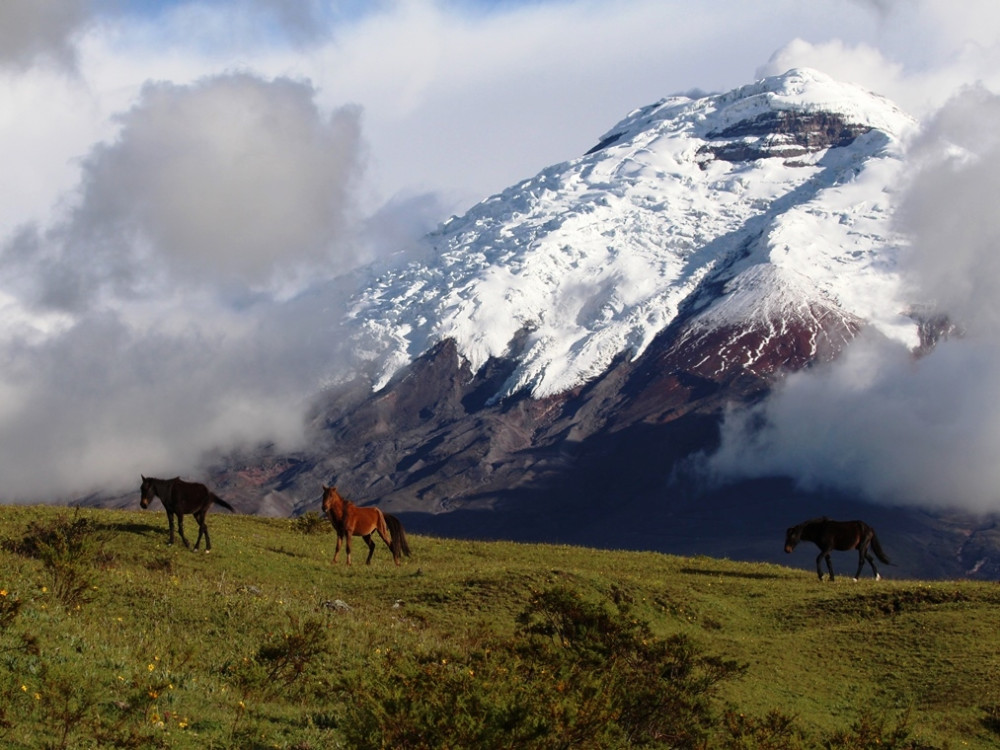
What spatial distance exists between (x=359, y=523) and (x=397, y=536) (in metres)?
2.47

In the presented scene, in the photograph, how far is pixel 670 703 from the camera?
2255 centimetres

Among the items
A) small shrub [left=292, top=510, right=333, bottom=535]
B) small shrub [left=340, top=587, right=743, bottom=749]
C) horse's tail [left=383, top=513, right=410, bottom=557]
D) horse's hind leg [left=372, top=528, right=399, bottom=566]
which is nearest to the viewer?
small shrub [left=340, top=587, right=743, bottom=749]

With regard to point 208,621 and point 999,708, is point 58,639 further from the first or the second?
point 999,708

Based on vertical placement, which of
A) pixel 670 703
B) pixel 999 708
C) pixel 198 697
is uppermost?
pixel 198 697

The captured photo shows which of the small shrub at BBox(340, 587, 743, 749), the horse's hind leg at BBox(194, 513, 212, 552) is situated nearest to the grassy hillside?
the small shrub at BBox(340, 587, 743, 749)

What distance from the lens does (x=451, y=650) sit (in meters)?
22.2

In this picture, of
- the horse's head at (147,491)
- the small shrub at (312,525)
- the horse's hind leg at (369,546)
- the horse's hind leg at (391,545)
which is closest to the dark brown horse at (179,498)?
the horse's head at (147,491)

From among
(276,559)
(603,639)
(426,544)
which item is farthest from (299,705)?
(426,544)

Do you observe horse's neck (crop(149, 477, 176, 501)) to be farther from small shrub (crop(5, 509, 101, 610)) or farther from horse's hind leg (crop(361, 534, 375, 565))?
horse's hind leg (crop(361, 534, 375, 565))

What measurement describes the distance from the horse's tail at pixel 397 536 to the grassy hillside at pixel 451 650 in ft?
2.46

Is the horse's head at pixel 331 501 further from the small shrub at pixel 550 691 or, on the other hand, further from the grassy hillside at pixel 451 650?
the small shrub at pixel 550 691

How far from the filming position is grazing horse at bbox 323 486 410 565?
38.5m

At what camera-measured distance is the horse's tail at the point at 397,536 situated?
135 feet

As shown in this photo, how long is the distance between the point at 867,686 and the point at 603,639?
10.8 metres
